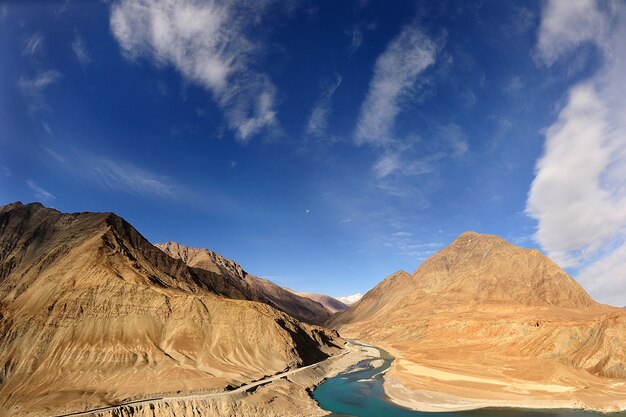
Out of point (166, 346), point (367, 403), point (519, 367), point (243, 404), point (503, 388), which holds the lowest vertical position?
point (243, 404)

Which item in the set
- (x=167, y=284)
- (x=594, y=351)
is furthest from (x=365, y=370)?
(x=167, y=284)

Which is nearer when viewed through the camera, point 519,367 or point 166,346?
point 519,367

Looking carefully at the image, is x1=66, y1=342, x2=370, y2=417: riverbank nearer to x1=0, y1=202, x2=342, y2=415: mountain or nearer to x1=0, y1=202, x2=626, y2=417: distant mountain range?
x1=0, y1=202, x2=626, y2=417: distant mountain range

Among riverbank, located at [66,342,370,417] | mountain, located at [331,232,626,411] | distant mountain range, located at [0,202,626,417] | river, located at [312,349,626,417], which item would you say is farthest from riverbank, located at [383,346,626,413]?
riverbank, located at [66,342,370,417]

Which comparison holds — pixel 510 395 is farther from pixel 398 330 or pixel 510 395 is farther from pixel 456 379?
pixel 398 330

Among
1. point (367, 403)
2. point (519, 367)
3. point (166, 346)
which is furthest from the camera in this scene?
point (166, 346)

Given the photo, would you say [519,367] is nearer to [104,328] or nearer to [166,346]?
[166,346]

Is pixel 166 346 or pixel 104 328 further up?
pixel 104 328

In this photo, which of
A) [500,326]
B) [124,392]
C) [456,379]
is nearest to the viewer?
[124,392]

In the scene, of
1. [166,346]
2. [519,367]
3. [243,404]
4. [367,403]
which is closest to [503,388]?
[519,367]
